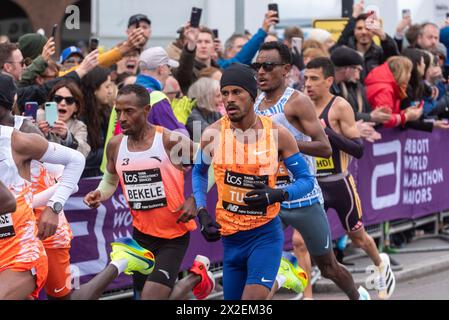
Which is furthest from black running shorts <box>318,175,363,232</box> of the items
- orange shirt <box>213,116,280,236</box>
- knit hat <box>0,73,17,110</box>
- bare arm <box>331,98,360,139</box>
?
knit hat <box>0,73,17,110</box>

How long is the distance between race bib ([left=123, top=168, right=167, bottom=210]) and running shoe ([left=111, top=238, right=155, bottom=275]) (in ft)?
0.95

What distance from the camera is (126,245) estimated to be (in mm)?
8281

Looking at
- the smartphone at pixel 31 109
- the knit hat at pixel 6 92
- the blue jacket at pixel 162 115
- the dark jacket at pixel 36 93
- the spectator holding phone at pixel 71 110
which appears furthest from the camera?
the dark jacket at pixel 36 93

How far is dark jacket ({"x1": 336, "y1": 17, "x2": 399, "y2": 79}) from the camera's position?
45.0 feet

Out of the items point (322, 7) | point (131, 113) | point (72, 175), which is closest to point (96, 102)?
point (131, 113)

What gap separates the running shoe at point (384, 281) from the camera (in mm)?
10438

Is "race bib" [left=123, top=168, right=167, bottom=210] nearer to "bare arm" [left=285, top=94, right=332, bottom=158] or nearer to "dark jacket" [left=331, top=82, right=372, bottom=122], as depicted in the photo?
"bare arm" [left=285, top=94, right=332, bottom=158]

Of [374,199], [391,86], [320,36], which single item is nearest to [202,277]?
[374,199]

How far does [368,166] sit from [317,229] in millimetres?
3790

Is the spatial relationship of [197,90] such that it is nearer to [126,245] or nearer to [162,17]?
[126,245]

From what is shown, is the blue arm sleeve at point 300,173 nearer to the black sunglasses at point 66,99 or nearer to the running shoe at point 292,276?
the running shoe at point 292,276

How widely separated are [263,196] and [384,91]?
590 cm

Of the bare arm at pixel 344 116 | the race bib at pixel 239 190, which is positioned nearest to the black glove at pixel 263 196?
the race bib at pixel 239 190

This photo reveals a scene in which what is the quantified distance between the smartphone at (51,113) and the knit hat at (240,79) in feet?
5.84
